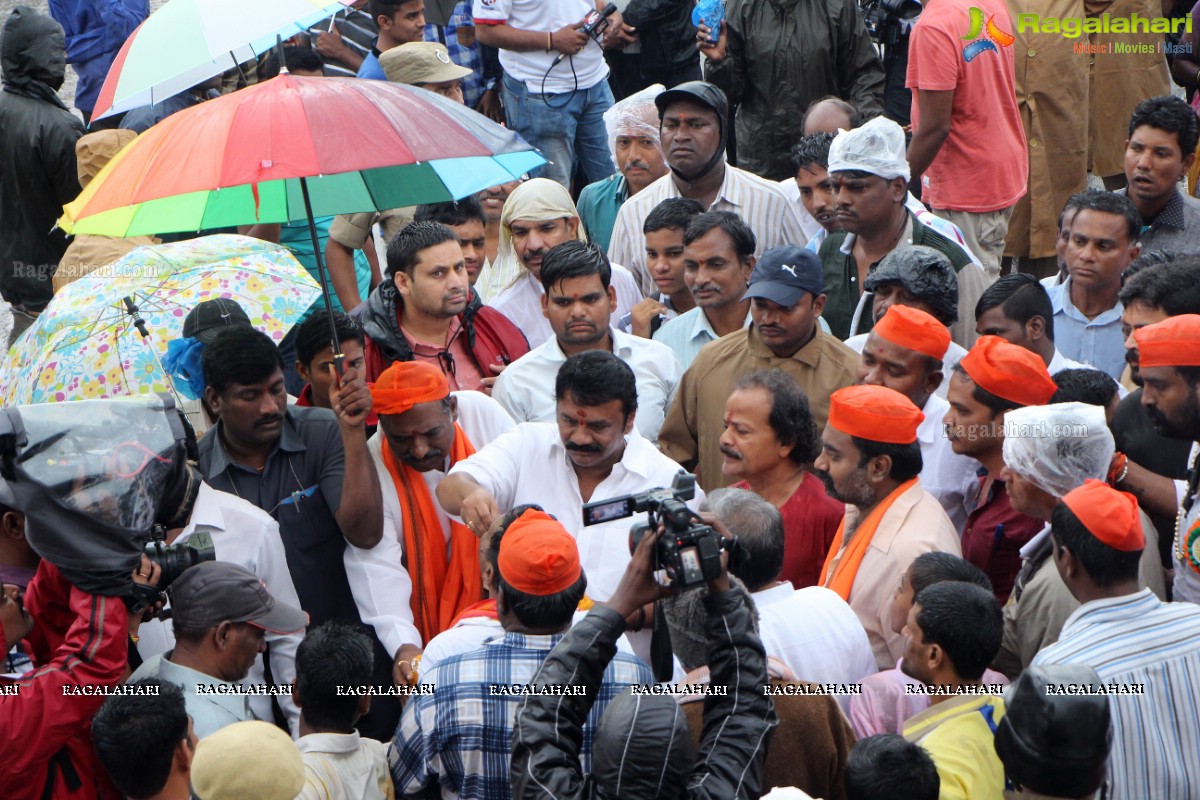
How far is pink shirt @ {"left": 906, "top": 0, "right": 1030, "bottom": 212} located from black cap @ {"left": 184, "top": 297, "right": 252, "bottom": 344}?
3700 millimetres

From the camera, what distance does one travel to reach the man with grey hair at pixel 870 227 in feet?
18.9

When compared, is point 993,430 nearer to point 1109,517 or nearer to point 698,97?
point 1109,517

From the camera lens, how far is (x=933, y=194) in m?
7.11

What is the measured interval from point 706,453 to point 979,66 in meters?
2.93

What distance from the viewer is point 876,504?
4.37m

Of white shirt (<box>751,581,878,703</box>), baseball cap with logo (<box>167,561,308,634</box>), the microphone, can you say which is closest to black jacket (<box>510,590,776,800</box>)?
white shirt (<box>751,581,878,703</box>)

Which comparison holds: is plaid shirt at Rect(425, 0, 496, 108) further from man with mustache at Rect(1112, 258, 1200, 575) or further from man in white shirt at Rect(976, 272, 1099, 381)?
man with mustache at Rect(1112, 258, 1200, 575)

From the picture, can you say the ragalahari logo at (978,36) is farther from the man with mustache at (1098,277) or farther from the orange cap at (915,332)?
the orange cap at (915,332)

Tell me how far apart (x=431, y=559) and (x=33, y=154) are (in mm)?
4272

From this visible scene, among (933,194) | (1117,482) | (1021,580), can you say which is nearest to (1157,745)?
(1021,580)

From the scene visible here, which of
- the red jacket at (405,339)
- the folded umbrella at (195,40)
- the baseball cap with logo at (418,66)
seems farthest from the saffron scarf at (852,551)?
the baseball cap with logo at (418,66)

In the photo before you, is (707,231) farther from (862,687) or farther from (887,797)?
(887,797)

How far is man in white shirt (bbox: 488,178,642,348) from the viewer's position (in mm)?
6215

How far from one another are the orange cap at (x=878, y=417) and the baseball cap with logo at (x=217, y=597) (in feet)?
6.35
